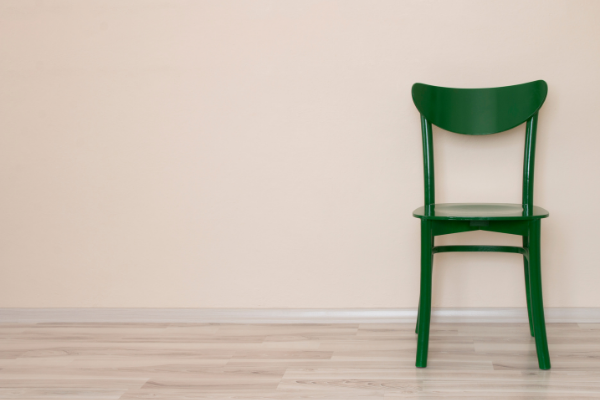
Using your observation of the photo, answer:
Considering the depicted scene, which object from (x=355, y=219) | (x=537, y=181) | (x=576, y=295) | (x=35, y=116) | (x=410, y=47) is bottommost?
(x=576, y=295)

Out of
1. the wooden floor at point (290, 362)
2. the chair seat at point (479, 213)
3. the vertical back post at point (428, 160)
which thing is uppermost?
the vertical back post at point (428, 160)

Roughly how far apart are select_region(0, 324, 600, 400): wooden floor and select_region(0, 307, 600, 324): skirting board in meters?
0.04

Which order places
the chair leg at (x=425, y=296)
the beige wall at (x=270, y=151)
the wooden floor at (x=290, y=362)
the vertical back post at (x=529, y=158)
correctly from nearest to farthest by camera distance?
1. the wooden floor at (x=290, y=362)
2. the chair leg at (x=425, y=296)
3. the vertical back post at (x=529, y=158)
4. the beige wall at (x=270, y=151)

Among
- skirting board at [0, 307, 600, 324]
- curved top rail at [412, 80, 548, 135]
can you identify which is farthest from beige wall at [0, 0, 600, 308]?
curved top rail at [412, 80, 548, 135]

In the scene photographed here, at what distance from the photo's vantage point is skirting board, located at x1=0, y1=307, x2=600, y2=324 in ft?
5.82

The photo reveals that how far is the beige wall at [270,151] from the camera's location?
1752 mm

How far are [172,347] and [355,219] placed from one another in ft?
2.49

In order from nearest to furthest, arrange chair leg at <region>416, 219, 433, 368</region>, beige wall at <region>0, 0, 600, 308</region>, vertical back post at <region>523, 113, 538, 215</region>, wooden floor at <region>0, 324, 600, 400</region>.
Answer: wooden floor at <region>0, 324, 600, 400</region>, chair leg at <region>416, 219, 433, 368</region>, vertical back post at <region>523, 113, 538, 215</region>, beige wall at <region>0, 0, 600, 308</region>

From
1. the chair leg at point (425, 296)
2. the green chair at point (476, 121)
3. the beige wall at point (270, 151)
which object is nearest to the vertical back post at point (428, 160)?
the green chair at point (476, 121)

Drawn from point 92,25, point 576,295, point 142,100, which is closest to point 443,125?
point 576,295

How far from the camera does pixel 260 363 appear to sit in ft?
4.83

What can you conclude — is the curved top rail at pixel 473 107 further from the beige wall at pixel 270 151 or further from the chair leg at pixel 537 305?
the chair leg at pixel 537 305

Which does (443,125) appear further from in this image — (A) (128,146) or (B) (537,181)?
(A) (128,146)

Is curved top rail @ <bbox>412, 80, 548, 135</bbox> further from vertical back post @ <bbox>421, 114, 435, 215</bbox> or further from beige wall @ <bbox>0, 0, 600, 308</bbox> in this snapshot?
beige wall @ <bbox>0, 0, 600, 308</bbox>
